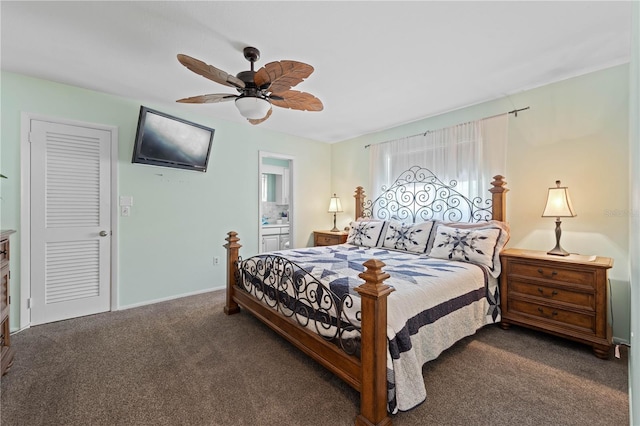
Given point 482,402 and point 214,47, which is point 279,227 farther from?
point 482,402

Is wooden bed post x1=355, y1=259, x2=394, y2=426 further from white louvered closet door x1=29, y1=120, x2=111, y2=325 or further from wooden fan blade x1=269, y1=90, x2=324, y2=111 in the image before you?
white louvered closet door x1=29, y1=120, x2=111, y2=325

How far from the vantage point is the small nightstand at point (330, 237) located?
4.43 meters

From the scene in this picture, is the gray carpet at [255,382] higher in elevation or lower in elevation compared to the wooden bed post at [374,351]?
lower

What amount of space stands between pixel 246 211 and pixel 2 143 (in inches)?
103

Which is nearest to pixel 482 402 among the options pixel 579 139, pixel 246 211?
pixel 579 139

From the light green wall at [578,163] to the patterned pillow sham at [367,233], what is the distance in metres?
1.48

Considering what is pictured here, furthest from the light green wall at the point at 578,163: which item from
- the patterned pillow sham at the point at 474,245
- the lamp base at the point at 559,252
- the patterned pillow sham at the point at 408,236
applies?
the patterned pillow sham at the point at 408,236

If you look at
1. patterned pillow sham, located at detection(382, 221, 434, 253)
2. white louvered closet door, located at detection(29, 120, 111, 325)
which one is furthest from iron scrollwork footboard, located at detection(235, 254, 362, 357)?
white louvered closet door, located at detection(29, 120, 111, 325)

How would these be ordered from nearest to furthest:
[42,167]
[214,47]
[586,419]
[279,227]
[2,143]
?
[586,419], [214,47], [2,143], [42,167], [279,227]

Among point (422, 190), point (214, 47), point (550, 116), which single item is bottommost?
point (422, 190)

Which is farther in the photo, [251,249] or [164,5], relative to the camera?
[251,249]

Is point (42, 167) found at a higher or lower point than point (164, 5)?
lower

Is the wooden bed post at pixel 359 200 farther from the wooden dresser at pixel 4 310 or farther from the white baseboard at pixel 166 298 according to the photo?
the wooden dresser at pixel 4 310

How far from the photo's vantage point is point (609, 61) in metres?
2.42
